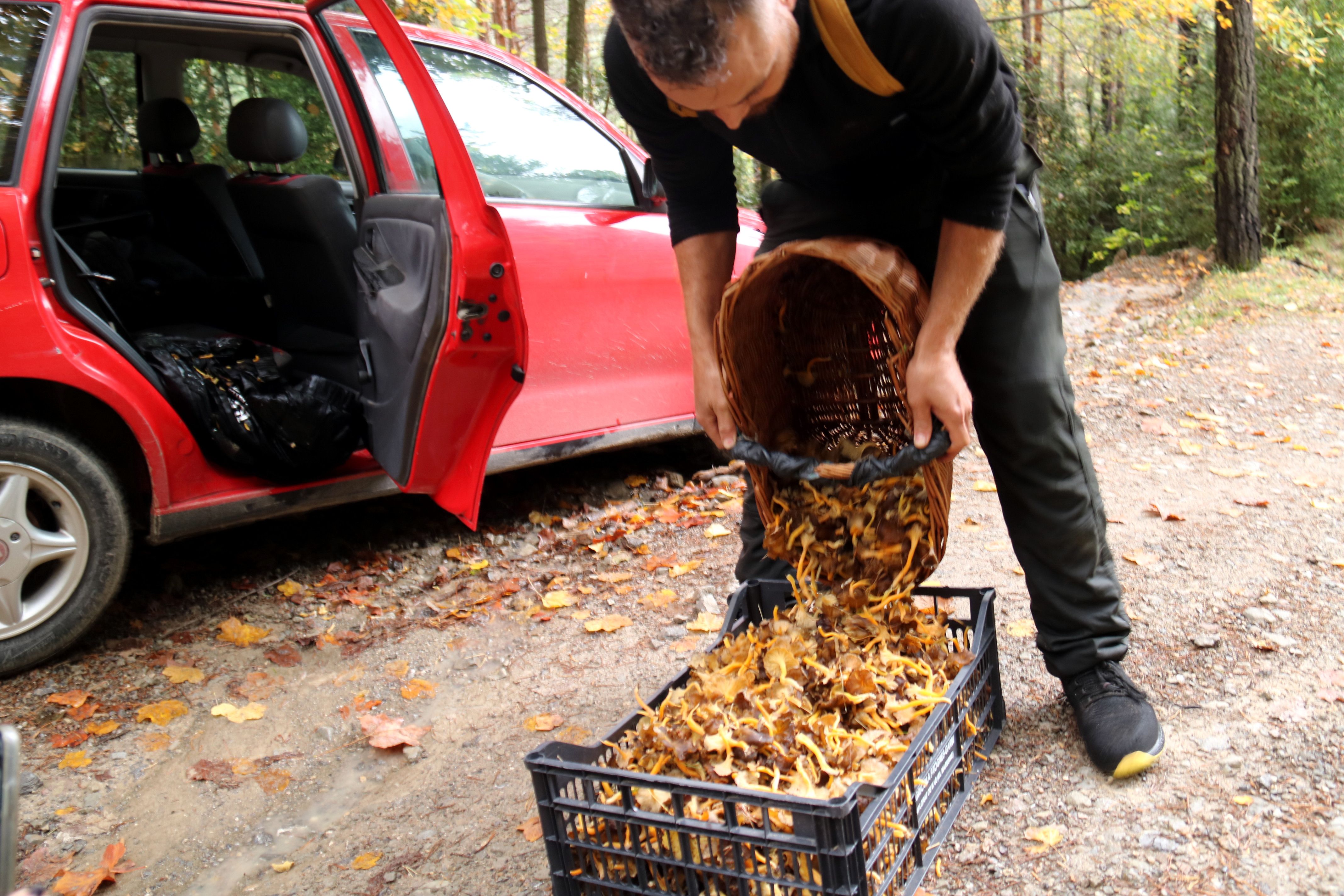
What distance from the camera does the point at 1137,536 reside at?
3992mm

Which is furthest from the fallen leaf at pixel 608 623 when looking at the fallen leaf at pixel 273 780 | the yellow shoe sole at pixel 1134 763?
the yellow shoe sole at pixel 1134 763

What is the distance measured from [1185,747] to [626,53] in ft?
7.02

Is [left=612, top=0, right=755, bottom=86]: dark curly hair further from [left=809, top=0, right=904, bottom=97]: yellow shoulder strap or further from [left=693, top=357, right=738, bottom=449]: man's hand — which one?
[left=693, top=357, right=738, bottom=449]: man's hand

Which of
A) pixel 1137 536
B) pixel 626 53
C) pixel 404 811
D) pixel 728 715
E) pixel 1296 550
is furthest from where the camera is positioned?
pixel 1137 536

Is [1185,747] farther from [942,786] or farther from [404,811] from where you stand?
[404,811]

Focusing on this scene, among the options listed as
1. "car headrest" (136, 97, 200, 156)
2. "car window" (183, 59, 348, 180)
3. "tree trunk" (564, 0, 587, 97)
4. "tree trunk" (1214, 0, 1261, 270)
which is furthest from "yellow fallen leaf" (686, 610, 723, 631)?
"tree trunk" (564, 0, 587, 97)

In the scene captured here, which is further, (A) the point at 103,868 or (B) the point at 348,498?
(B) the point at 348,498

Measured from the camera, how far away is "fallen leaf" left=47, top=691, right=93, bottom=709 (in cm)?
317

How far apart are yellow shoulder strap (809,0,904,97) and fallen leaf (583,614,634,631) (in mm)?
2162

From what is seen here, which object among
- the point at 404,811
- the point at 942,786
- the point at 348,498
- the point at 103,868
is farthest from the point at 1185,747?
the point at 348,498

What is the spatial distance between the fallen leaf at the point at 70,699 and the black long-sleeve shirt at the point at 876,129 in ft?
7.77

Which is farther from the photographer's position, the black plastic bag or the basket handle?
the black plastic bag

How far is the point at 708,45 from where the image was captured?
1753mm

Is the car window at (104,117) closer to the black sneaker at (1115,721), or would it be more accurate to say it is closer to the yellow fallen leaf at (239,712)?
the yellow fallen leaf at (239,712)
